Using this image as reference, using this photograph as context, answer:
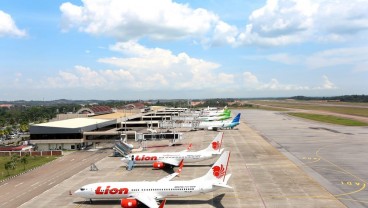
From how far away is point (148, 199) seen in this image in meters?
40.6

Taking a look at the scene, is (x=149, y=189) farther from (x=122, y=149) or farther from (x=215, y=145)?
(x=122, y=149)

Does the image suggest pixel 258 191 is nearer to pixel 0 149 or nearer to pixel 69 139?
pixel 69 139

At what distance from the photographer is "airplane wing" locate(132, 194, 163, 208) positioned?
39.1 m

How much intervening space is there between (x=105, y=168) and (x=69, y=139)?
3833 cm

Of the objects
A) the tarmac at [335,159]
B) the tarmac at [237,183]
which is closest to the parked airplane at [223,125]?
the tarmac at [335,159]

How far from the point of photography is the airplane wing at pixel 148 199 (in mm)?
39094

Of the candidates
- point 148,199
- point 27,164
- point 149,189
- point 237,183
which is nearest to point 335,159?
point 237,183

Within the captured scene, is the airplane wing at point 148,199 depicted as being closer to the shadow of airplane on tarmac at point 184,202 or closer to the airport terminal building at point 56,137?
the shadow of airplane on tarmac at point 184,202

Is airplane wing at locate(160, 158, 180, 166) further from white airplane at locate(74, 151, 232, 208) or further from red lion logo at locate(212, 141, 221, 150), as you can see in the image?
white airplane at locate(74, 151, 232, 208)

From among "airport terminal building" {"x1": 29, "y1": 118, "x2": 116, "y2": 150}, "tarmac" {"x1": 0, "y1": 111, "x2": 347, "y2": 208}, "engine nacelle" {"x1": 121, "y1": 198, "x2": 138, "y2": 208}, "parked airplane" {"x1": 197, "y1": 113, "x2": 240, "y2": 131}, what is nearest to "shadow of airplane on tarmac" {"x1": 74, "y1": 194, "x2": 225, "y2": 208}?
"tarmac" {"x1": 0, "y1": 111, "x2": 347, "y2": 208}

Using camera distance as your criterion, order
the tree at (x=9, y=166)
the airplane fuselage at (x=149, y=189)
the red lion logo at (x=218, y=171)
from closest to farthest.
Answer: the airplane fuselage at (x=149, y=189)
the red lion logo at (x=218, y=171)
the tree at (x=9, y=166)

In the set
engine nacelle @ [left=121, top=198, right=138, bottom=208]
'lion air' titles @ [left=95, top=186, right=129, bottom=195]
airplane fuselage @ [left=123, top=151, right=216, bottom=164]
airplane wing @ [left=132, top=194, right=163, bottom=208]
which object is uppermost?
airplane fuselage @ [left=123, top=151, right=216, bottom=164]

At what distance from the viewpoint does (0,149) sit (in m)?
99.7

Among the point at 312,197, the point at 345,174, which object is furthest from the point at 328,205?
the point at 345,174
